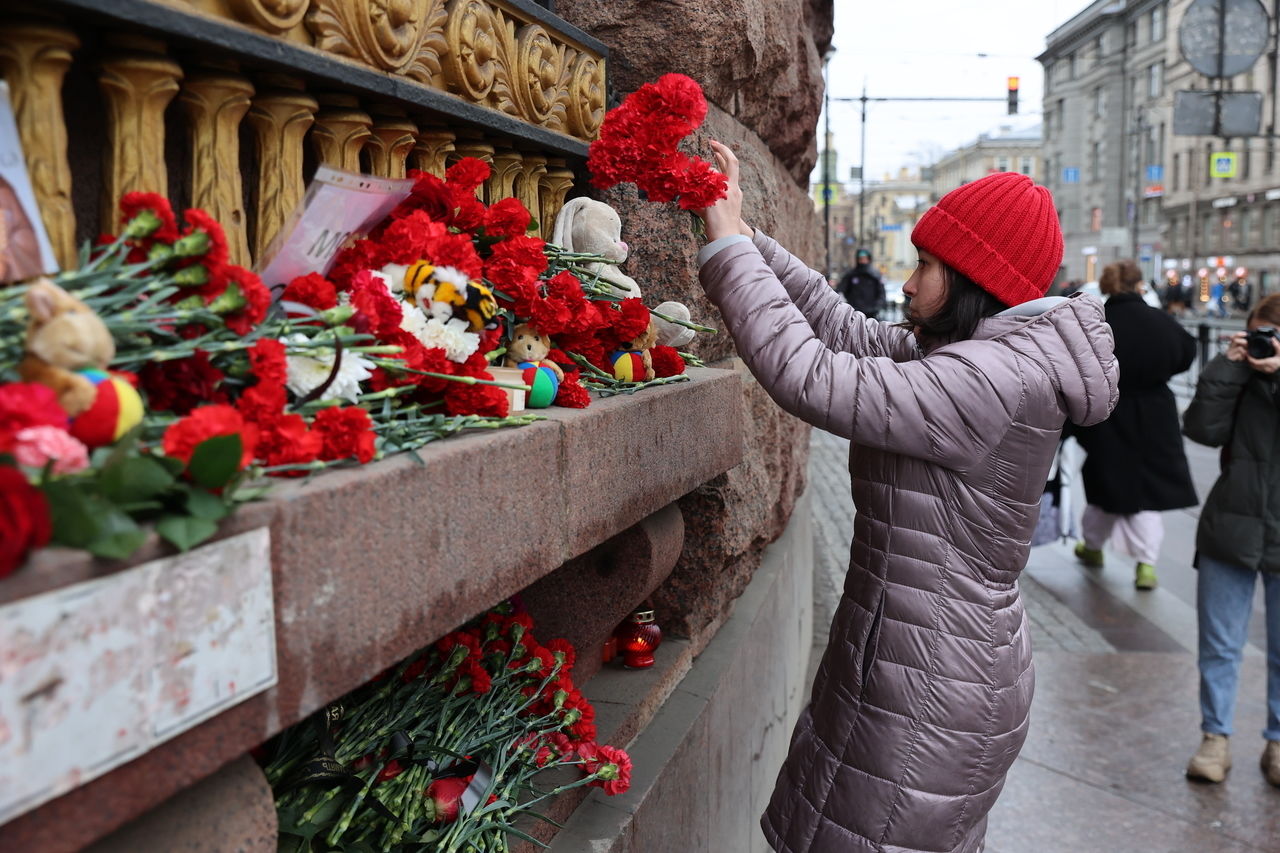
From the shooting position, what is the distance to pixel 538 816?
6.82 ft

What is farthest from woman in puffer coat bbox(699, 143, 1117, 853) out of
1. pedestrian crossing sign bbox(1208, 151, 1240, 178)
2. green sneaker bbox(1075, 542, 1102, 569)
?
pedestrian crossing sign bbox(1208, 151, 1240, 178)

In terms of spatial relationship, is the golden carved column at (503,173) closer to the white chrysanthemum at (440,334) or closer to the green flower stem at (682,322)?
the green flower stem at (682,322)

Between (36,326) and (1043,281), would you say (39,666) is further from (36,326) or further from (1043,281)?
(1043,281)

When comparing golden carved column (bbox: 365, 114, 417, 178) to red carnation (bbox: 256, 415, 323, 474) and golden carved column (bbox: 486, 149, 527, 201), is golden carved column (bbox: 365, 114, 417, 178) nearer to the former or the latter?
golden carved column (bbox: 486, 149, 527, 201)

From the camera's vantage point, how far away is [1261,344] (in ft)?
14.0

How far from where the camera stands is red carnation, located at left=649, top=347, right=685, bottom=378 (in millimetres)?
2508

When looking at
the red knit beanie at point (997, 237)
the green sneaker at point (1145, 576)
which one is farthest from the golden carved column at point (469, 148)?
the green sneaker at point (1145, 576)

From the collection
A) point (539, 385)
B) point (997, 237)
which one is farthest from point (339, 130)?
point (997, 237)

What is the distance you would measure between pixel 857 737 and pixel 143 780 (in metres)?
1.55

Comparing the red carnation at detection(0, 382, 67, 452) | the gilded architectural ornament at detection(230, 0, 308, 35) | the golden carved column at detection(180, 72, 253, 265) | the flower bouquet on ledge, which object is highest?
the gilded architectural ornament at detection(230, 0, 308, 35)

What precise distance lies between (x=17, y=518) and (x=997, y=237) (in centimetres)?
182

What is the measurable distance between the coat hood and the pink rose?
163 cm

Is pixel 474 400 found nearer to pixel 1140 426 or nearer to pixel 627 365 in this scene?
pixel 627 365

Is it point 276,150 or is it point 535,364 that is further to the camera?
point 535,364
